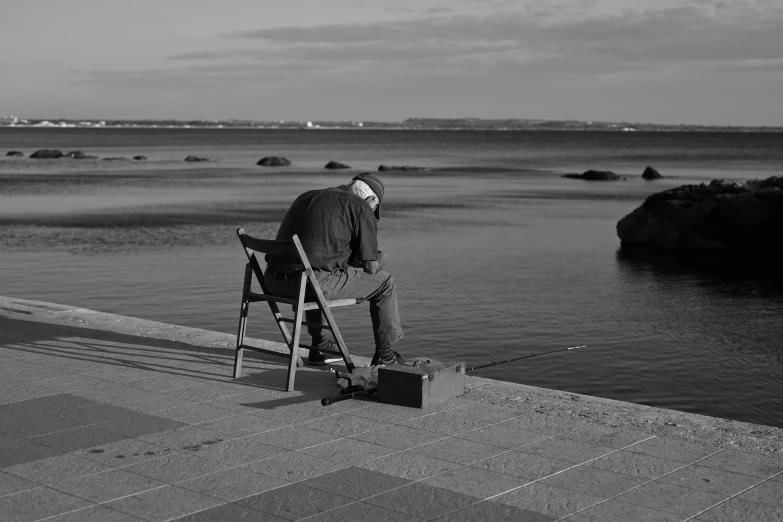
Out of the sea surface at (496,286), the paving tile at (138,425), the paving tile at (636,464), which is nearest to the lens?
the paving tile at (636,464)

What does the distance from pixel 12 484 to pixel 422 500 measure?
189 centimetres

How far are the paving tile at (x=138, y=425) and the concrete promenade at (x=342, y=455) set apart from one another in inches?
0.8

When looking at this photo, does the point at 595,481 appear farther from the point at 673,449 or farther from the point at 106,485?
the point at 106,485

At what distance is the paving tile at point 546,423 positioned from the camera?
18.6 feet

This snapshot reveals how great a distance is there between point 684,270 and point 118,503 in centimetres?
1598

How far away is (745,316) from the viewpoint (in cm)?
1423

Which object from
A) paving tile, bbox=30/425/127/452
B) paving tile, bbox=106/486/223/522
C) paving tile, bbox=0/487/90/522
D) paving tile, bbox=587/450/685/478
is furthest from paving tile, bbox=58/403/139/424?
paving tile, bbox=587/450/685/478

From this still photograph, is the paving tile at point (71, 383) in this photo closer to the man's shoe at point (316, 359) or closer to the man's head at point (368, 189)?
the man's shoe at point (316, 359)

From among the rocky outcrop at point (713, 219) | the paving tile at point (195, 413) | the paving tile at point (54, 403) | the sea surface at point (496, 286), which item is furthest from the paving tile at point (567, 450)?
the rocky outcrop at point (713, 219)

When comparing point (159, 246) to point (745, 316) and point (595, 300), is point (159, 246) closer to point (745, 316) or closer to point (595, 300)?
point (595, 300)

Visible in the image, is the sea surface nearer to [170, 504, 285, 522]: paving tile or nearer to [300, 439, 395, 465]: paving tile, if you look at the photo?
[300, 439, 395, 465]: paving tile

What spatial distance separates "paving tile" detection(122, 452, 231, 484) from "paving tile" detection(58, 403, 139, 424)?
0.86 meters

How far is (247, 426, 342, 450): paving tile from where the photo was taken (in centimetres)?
537

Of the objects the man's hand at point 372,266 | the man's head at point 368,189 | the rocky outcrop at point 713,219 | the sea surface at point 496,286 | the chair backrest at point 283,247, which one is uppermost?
the man's head at point 368,189
